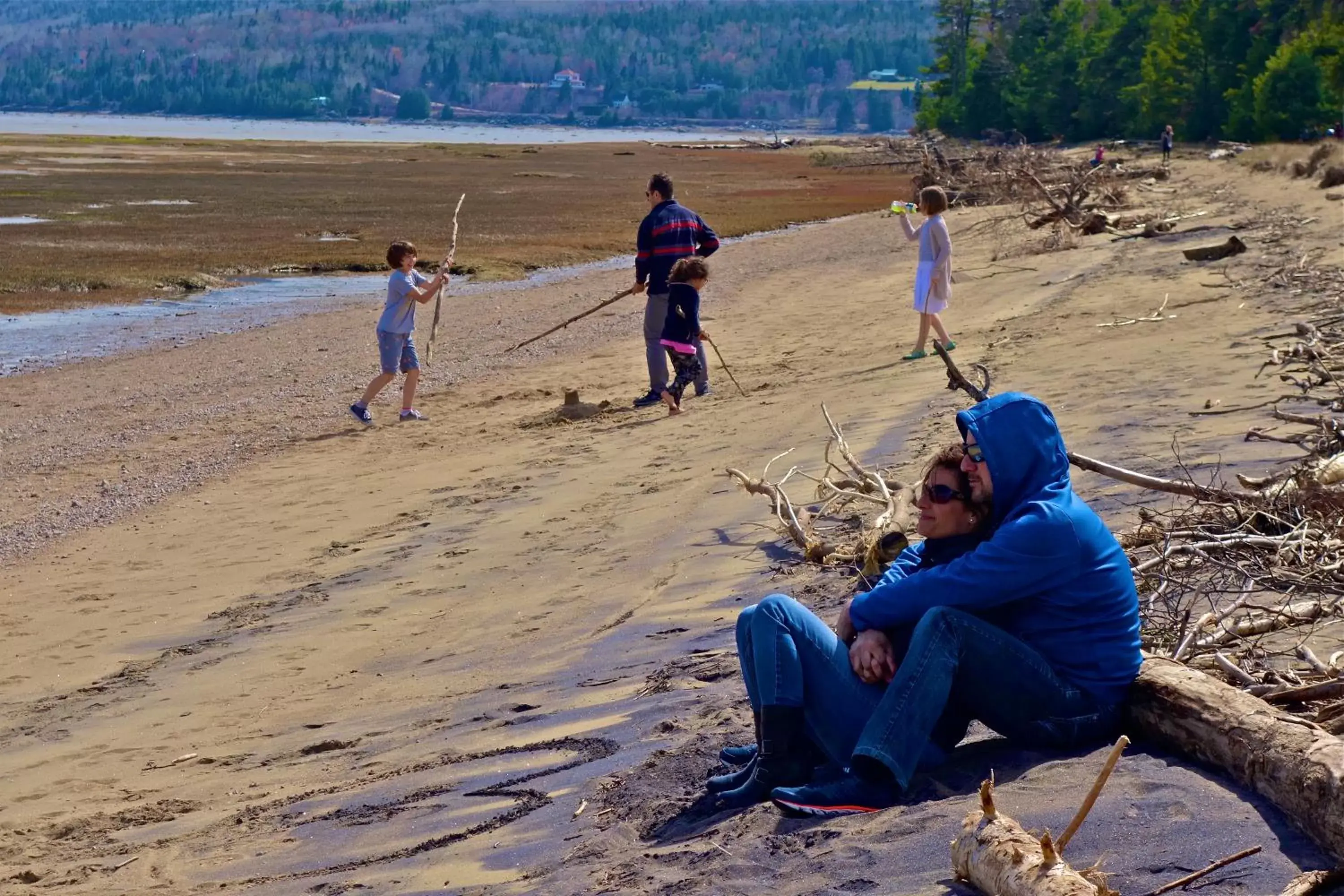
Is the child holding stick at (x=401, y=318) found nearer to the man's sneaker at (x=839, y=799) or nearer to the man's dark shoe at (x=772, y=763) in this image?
the man's dark shoe at (x=772, y=763)

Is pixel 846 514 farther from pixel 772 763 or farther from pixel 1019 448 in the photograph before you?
pixel 1019 448

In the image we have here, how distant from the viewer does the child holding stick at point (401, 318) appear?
12008mm

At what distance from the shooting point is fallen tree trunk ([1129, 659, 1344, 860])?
11.0 feet

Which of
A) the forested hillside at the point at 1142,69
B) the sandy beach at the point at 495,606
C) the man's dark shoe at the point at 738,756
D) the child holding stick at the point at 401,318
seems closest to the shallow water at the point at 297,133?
the forested hillside at the point at 1142,69

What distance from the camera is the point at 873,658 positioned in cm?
410

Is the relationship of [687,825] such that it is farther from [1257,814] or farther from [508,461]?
[508,461]

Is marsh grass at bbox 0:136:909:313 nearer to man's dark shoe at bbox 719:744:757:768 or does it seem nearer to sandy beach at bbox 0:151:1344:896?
sandy beach at bbox 0:151:1344:896

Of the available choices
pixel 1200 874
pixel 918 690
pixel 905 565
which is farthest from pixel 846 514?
pixel 1200 874

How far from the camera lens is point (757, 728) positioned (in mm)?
4230

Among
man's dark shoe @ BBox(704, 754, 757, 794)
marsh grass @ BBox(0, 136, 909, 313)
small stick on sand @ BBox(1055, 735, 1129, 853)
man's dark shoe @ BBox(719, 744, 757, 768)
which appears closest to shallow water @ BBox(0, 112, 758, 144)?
marsh grass @ BBox(0, 136, 909, 313)

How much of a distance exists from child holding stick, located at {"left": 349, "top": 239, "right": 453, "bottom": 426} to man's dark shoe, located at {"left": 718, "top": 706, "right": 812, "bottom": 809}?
319 inches

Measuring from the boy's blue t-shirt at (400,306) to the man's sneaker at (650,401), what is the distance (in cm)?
193

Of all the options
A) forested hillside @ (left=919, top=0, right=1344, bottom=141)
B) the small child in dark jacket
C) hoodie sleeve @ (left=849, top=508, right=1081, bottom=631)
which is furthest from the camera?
forested hillside @ (left=919, top=0, right=1344, bottom=141)

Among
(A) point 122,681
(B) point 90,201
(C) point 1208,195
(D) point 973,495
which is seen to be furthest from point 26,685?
(B) point 90,201
